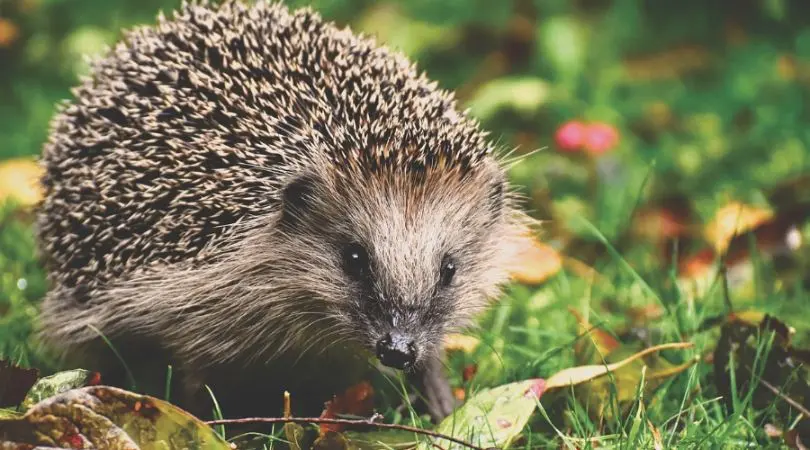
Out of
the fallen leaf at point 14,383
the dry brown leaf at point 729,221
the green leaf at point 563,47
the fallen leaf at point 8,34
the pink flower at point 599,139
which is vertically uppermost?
the fallen leaf at point 8,34

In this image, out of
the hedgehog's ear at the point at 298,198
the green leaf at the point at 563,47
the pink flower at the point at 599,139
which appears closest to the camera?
the hedgehog's ear at the point at 298,198

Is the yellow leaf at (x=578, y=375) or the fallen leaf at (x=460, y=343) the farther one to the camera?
the fallen leaf at (x=460, y=343)

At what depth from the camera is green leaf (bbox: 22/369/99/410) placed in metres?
2.09

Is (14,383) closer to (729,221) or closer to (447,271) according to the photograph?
(447,271)

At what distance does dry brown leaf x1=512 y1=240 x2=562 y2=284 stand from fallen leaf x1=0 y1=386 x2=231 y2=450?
1.58 m

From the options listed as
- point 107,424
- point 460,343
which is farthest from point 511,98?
point 107,424

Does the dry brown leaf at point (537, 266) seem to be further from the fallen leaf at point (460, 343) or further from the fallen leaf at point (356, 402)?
the fallen leaf at point (356, 402)

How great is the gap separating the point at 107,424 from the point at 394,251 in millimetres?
814

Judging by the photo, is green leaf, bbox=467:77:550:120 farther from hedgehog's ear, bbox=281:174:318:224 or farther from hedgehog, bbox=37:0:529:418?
hedgehog's ear, bbox=281:174:318:224

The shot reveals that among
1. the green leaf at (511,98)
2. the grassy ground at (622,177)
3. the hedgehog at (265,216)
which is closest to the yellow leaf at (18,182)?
the grassy ground at (622,177)

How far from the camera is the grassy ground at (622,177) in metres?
2.39

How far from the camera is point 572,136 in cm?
425

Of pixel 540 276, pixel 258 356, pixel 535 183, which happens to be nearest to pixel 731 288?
pixel 540 276

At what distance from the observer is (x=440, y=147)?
8.28 ft
